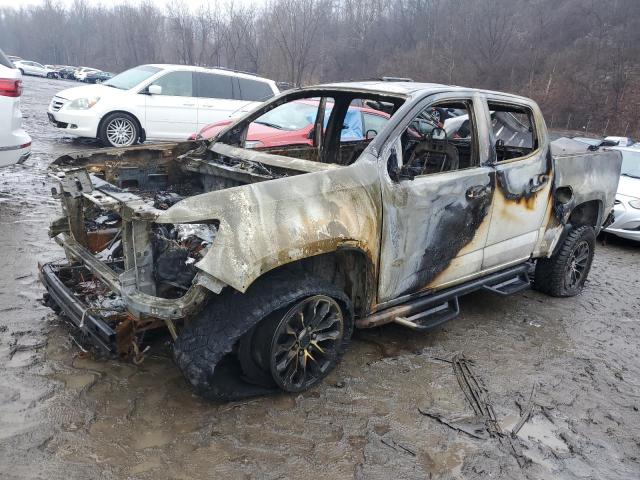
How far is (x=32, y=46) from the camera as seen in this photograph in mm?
86812

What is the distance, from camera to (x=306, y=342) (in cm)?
313

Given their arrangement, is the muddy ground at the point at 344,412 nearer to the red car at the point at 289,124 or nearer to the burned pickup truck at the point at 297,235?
the burned pickup truck at the point at 297,235

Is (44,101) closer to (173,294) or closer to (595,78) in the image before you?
(173,294)

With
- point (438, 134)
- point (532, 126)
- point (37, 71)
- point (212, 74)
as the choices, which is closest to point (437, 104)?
point (532, 126)

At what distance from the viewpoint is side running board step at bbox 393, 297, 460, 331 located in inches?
139

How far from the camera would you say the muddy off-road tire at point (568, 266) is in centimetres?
504

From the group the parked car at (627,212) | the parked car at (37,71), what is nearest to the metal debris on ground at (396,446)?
the parked car at (627,212)

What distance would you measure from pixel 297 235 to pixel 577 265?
3.77 meters

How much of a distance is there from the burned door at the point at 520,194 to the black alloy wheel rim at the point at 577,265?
85 cm

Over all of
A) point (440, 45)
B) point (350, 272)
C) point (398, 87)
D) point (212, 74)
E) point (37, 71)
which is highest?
point (440, 45)

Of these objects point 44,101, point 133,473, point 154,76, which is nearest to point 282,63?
point 44,101

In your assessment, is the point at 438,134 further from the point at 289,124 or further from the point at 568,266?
the point at 289,124

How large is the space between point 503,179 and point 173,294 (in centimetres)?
256

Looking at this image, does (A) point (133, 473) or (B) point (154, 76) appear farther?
(B) point (154, 76)
